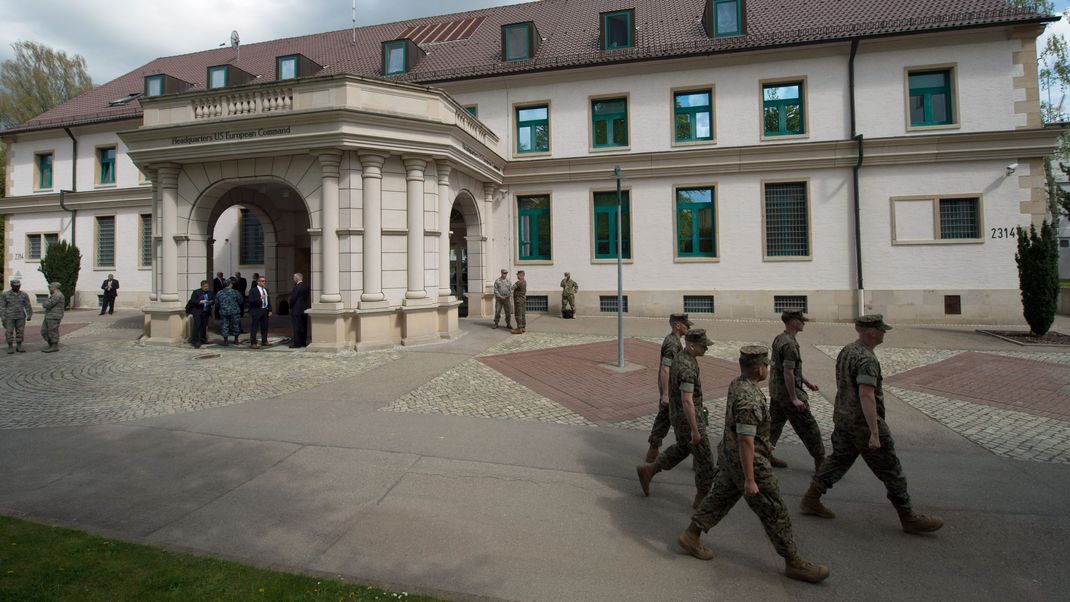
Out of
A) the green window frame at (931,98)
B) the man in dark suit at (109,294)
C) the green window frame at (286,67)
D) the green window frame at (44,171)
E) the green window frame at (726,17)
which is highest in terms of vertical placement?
the green window frame at (286,67)

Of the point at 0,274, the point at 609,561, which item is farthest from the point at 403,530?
the point at 0,274

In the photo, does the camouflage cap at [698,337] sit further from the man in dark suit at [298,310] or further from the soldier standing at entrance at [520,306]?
the man in dark suit at [298,310]

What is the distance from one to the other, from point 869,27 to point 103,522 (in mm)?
22232

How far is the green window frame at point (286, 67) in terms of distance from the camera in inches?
888

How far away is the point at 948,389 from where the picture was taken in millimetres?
8297

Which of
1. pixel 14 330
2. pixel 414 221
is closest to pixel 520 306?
pixel 414 221

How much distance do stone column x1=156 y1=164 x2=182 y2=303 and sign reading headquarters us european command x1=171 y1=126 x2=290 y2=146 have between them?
842mm

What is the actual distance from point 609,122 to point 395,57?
1020 cm

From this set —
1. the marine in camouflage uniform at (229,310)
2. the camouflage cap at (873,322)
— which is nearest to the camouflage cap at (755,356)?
the camouflage cap at (873,322)

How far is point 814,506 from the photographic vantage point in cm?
412

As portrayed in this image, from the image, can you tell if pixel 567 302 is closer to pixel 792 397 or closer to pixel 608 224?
pixel 608 224

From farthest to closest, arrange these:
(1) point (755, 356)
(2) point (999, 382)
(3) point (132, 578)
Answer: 1. (2) point (999, 382)
2. (1) point (755, 356)
3. (3) point (132, 578)

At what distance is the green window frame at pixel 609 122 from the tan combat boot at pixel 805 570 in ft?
55.5

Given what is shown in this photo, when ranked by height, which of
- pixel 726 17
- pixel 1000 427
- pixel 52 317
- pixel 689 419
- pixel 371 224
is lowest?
pixel 1000 427
